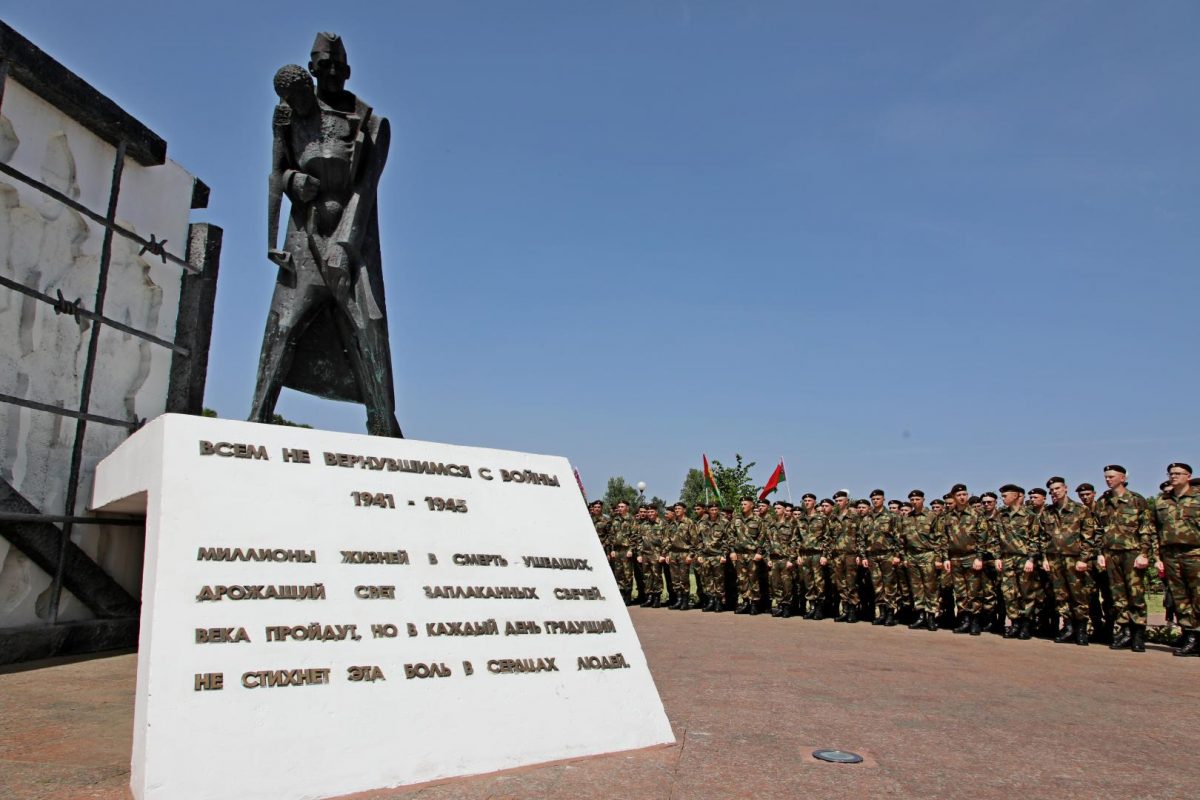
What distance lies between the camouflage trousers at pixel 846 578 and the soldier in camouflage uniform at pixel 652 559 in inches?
118

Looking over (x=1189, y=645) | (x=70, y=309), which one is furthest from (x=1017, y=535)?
(x=70, y=309)

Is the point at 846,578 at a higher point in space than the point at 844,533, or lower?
lower

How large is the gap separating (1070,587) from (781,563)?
3.75 meters

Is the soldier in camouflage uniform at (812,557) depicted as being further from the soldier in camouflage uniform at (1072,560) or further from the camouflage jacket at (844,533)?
the soldier in camouflage uniform at (1072,560)

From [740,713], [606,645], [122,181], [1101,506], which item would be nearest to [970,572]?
[1101,506]

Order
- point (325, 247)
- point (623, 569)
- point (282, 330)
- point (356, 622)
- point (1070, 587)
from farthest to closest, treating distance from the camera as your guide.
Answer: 1. point (623, 569)
2. point (1070, 587)
3. point (325, 247)
4. point (282, 330)
5. point (356, 622)

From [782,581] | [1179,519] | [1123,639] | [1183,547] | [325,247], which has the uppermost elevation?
[325,247]

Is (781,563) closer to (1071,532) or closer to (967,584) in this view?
(967,584)

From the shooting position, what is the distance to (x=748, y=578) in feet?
38.7

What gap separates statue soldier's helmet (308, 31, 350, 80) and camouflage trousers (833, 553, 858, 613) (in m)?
8.20

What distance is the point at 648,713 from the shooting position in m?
3.70

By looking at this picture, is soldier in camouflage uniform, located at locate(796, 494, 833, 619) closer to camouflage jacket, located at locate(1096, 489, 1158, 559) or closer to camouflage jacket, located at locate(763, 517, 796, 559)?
camouflage jacket, located at locate(763, 517, 796, 559)

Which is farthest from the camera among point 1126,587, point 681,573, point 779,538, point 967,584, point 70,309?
point 681,573

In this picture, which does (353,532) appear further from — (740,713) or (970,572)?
(970,572)
